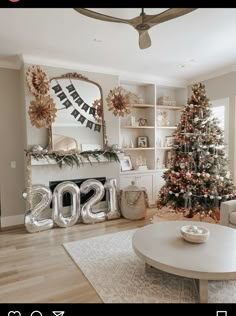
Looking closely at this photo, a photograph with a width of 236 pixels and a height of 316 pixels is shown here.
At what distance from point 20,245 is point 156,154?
3.44 m

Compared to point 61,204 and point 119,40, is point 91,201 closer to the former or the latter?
point 61,204

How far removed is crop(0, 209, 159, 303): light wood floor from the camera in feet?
7.22

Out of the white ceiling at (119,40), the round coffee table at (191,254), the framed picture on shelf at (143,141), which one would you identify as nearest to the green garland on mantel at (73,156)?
the framed picture on shelf at (143,141)

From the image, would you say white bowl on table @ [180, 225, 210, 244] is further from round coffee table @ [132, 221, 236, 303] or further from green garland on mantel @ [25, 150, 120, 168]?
Answer: green garland on mantel @ [25, 150, 120, 168]

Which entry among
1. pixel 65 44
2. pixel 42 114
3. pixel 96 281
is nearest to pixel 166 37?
pixel 65 44

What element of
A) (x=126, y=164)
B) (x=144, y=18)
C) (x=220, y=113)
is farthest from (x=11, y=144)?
(x=220, y=113)

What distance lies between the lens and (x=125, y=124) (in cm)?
538

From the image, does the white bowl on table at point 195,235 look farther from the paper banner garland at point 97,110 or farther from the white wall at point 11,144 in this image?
the white wall at point 11,144

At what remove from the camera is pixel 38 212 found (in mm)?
3936

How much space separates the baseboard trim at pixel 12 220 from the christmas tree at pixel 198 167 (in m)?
2.62

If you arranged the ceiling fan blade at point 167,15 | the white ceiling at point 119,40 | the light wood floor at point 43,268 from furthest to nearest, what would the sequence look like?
the white ceiling at point 119,40 < the light wood floor at point 43,268 < the ceiling fan blade at point 167,15

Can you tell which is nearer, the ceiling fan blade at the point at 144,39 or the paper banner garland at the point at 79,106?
the ceiling fan blade at the point at 144,39

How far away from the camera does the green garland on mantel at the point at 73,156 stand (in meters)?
3.97
